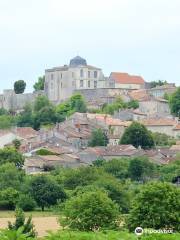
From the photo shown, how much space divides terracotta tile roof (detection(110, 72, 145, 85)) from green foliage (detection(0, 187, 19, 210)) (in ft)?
184

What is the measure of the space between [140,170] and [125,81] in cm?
4718

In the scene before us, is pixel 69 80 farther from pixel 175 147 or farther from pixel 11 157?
pixel 11 157

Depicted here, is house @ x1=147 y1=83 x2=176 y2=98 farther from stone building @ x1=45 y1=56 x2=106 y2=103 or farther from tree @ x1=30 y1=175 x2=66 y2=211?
tree @ x1=30 y1=175 x2=66 y2=211

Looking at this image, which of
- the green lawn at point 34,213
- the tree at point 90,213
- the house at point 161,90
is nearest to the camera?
the tree at point 90,213

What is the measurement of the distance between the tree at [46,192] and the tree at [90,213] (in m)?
16.1

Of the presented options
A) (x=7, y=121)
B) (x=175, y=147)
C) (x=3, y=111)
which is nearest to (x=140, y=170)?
(x=175, y=147)

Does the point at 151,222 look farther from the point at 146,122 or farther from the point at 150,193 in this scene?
the point at 146,122

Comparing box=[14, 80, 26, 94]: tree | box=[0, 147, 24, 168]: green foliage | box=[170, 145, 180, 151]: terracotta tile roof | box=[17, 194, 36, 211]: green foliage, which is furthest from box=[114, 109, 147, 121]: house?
box=[17, 194, 36, 211]: green foliage

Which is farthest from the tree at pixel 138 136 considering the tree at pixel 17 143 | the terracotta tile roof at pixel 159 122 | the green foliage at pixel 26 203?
the green foliage at pixel 26 203

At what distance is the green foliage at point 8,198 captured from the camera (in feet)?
164

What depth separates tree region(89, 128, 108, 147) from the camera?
251ft

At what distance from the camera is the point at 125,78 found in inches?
4235

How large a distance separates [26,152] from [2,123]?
60.5 ft

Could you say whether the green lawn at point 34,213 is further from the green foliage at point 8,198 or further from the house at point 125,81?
the house at point 125,81
